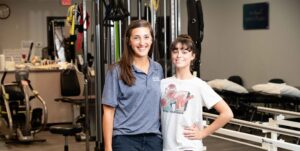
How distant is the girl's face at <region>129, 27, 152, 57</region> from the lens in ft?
8.88

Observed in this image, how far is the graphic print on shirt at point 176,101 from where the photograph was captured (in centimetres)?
271

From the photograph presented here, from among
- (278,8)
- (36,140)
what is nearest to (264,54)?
(278,8)

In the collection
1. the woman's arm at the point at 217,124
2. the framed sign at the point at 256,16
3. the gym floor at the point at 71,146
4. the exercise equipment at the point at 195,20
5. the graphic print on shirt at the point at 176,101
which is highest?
the framed sign at the point at 256,16

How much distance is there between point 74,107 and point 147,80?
6214mm

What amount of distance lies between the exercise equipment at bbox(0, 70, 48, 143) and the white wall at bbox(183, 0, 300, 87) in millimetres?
4702

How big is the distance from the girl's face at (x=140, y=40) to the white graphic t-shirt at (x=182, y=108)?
0.25 metres

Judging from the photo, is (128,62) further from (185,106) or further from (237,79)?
(237,79)

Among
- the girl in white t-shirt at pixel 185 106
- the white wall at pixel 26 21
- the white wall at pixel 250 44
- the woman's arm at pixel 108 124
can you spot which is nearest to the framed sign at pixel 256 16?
the white wall at pixel 250 44

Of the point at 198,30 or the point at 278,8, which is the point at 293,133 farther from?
the point at 278,8

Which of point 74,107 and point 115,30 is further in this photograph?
point 74,107

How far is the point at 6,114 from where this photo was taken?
7902 mm

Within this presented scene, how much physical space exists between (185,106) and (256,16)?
26.7 feet

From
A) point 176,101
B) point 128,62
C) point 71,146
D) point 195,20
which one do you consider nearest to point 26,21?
point 71,146

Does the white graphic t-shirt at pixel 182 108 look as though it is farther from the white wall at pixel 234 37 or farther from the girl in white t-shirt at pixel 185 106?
the white wall at pixel 234 37
